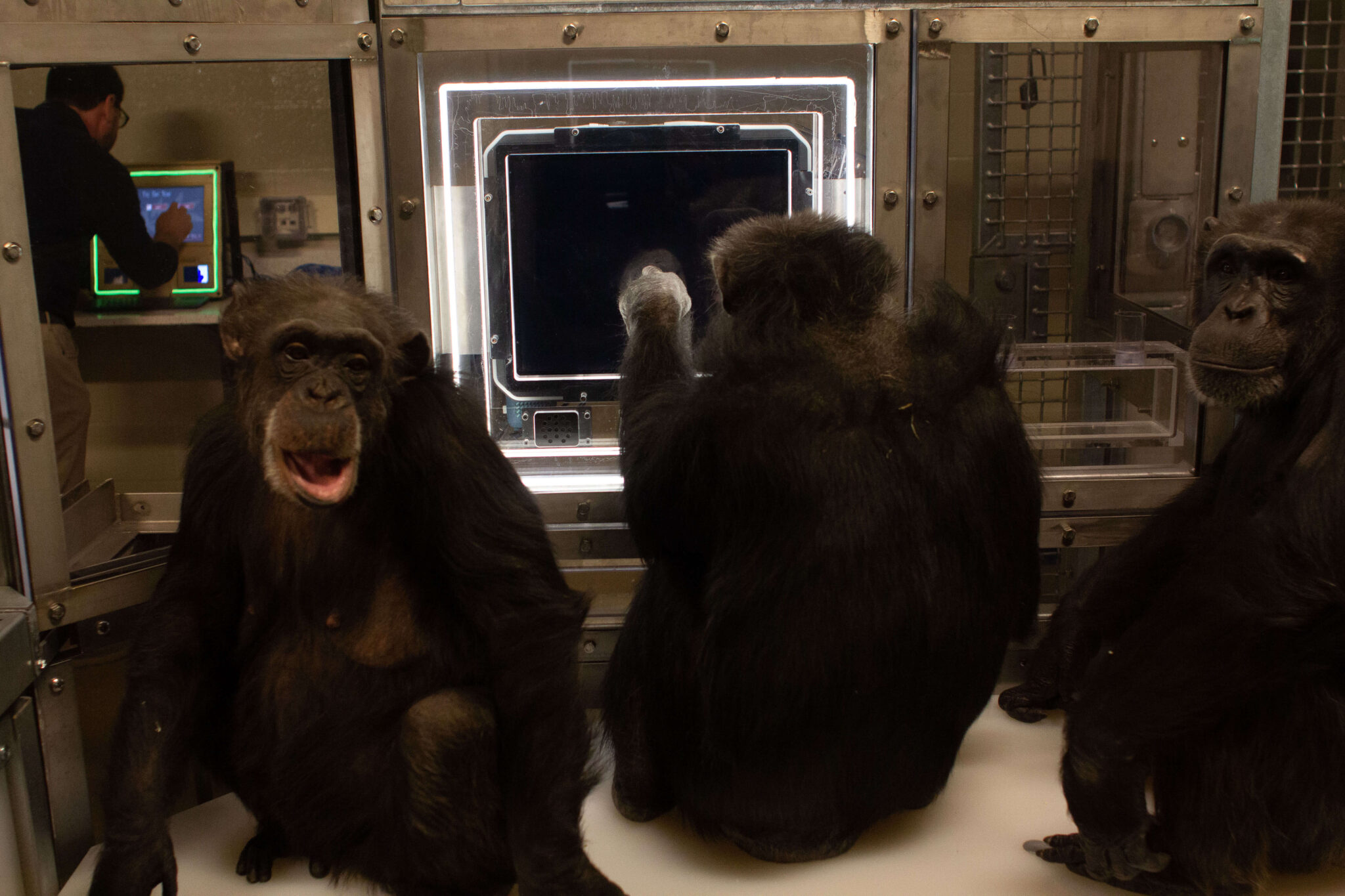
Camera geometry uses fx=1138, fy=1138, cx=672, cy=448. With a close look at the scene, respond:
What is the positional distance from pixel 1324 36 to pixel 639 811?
2.12 meters

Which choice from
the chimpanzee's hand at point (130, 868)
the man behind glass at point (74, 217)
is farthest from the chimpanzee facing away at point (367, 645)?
the man behind glass at point (74, 217)

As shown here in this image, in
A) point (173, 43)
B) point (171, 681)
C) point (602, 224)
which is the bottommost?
point (171, 681)

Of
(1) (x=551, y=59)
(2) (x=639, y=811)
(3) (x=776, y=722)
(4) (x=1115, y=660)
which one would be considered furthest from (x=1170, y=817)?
(1) (x=551, y=59)

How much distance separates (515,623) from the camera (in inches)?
64.9

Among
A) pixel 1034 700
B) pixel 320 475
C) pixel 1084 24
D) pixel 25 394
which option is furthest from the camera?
pixel 1034 700

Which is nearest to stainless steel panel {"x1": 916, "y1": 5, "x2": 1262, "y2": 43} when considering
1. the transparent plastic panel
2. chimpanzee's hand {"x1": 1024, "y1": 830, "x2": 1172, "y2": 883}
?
the transparent plastic panel

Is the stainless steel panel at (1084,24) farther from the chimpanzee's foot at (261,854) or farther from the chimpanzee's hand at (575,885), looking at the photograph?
the chimpanzee's foot at (261,854)

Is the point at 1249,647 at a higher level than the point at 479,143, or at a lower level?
lower

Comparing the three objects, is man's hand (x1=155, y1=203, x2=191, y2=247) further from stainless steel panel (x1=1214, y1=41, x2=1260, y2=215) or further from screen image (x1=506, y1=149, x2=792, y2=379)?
stainless steel panel (x1=1214, y1=41, x2=1260, y2=215)

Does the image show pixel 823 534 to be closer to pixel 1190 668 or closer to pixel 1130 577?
pixel 1190 668

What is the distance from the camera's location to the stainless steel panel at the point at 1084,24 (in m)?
2.07

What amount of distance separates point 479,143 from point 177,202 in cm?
55

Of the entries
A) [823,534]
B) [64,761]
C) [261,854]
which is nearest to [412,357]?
[823,534]

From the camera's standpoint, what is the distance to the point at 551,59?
82.7 inches
